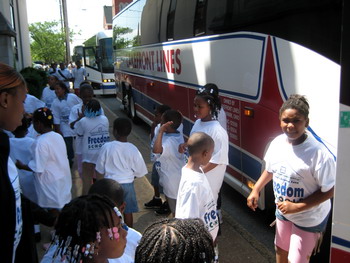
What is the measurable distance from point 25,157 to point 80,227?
8.55ft

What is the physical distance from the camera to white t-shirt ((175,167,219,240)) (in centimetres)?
246

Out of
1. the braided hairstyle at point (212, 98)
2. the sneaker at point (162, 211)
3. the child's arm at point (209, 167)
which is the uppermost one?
the braided hairstyle at point (212, 98)

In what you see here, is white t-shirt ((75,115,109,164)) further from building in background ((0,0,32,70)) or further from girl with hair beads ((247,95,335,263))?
building in background ((0,0,32,70))

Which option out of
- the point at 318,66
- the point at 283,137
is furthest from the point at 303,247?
the point at 318,66

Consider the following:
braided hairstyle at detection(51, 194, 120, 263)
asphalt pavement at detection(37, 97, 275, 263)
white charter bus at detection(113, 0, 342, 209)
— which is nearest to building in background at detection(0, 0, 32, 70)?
white charter bus at detection(113, 0, 342, 209)

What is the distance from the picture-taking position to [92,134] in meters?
4.69

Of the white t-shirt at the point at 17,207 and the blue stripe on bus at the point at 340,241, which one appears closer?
the white t-shirt at the point at 17,207

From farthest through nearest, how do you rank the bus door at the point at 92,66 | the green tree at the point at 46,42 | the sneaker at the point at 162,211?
the green tree at the point at 46,42
the bus door at the point at 92,66
the sneaker at the point at 162,211

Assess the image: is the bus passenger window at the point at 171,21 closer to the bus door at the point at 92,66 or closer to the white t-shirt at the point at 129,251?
the white t-shirt at the point at 129,251

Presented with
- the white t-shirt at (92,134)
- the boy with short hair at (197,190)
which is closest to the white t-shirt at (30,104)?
the white t-shirt at (92,134)

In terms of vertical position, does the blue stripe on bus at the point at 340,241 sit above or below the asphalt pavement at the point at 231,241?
above

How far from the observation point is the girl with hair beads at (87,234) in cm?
151

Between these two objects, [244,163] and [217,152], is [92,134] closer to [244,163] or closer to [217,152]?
[217,152]

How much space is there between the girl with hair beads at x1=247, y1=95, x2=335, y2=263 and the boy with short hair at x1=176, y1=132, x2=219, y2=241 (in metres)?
0.56
